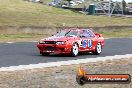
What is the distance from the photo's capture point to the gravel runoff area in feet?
38.0

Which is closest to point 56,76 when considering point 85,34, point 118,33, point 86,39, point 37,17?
point 86,39

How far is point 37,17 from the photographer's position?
43.0 meters

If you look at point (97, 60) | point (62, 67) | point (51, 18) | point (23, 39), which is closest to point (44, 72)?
point (62, 67)

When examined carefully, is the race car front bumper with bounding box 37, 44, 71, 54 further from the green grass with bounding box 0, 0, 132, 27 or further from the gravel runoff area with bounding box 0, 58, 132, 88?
the green grass with bounding box 0, 0, 132, 27

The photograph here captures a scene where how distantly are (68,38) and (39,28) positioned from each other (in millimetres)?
15310

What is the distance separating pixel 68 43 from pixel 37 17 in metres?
23.4

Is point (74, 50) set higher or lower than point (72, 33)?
lower

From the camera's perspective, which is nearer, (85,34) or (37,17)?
(85,34)

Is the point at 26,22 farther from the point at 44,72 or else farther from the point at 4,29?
the point at 44,72

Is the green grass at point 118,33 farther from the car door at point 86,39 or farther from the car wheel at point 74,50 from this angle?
the car wheel at point 74,50

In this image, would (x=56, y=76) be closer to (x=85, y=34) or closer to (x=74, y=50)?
(x=74, y=50)

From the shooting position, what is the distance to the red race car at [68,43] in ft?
65.4

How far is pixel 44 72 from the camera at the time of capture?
46.6 feet

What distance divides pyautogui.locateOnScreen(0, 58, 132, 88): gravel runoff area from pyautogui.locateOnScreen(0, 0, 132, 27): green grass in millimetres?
20000
